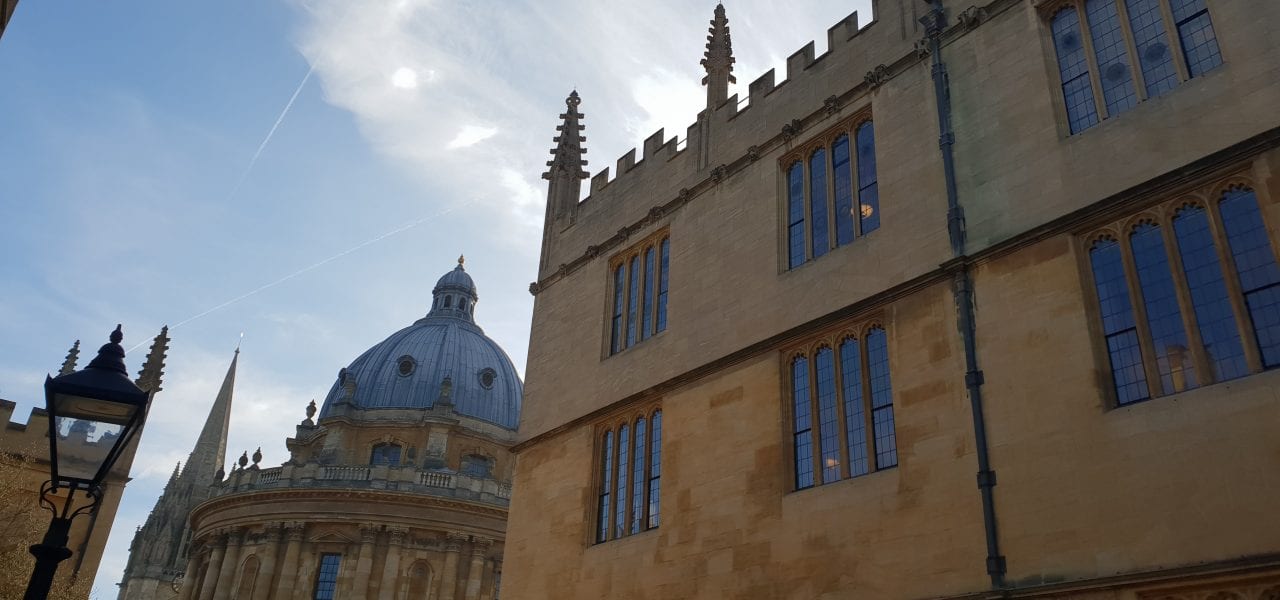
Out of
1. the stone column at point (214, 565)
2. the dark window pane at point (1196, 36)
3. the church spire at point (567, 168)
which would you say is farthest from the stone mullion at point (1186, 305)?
the stone column at point (214, 565)

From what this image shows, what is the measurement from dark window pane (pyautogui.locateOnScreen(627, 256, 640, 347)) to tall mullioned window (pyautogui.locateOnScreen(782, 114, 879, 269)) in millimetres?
4464

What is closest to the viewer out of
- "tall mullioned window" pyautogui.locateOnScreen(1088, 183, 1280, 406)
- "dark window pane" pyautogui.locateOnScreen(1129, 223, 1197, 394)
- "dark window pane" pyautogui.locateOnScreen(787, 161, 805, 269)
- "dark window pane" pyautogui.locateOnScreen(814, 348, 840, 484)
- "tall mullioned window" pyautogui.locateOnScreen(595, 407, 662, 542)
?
"tall mullioned window" pyautogui.locateOnScreen(1088, 183, 1280, 406)

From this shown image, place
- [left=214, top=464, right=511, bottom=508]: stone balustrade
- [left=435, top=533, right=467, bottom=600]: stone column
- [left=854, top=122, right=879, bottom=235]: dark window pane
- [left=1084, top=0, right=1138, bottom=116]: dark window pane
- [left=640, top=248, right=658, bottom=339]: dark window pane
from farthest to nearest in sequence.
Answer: [left=214, top=464, right=511, bottom=508]: stone balustrade < [left=435, top=533, right=467, bottom=600]: stone column < [left=640, top=248, right=658, bottom=339]: dark window pane < [left=854, top=122, right=879, bottom=235]: dark window pane < [left=1084, top=0, right=1138, bottom=116]: dark window pane

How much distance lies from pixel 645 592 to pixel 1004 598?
710 cm

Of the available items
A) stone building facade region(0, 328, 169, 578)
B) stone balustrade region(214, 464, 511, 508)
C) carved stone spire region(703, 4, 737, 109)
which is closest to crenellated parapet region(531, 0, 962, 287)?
carved stone spire region(703, 4, 737, 109)

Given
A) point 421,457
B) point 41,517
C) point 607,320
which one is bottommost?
point 41,517

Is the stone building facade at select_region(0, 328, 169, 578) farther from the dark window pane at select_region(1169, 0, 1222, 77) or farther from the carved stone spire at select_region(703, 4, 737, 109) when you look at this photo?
the dark window pane at select_region(1169, 0, 1222, 77)

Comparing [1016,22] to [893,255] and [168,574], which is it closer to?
[893,255]

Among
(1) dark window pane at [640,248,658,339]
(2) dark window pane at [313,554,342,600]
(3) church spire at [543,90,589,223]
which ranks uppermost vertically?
(3) church spire at [543,90,589,223]

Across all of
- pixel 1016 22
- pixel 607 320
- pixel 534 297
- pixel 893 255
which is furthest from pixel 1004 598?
pixel 534 297

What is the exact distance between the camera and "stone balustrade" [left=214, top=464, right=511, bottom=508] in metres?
49.2

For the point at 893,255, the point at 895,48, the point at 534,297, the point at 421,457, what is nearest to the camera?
the point at 893,255

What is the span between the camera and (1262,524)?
9.88 metres

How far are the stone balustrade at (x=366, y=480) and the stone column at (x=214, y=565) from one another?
2.37 m
